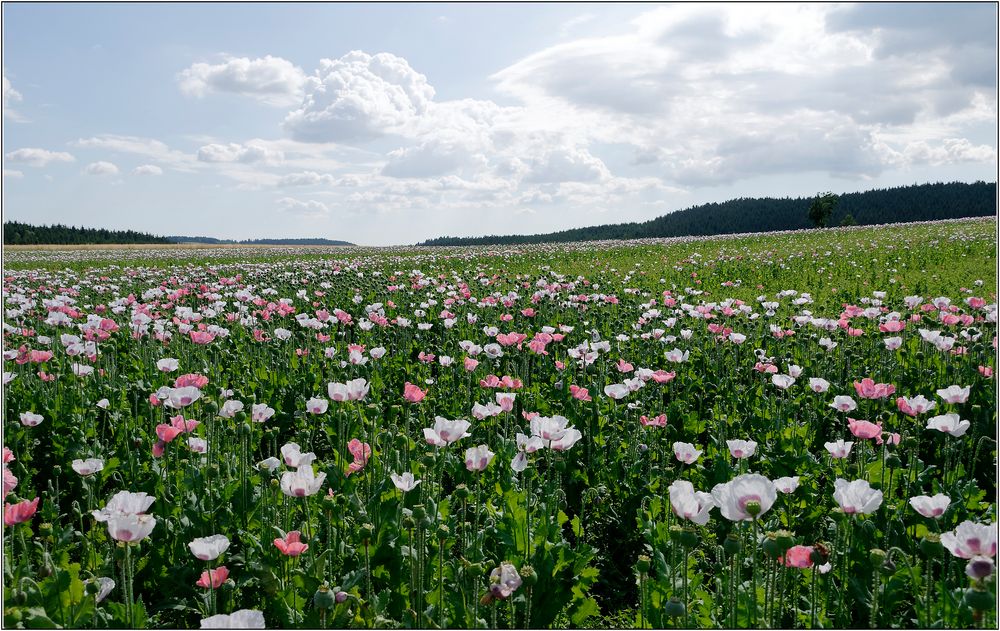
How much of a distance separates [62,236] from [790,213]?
125 metres

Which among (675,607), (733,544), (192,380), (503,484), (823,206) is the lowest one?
(503,484)

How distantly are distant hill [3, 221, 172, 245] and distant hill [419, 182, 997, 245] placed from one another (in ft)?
163

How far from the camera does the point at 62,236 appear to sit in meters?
91.2

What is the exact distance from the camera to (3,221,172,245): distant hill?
279 ft

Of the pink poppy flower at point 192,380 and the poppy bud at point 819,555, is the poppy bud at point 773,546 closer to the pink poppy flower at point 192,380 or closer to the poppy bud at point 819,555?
the poppy bud at point 819,555

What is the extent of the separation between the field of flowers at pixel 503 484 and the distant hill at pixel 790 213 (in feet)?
312

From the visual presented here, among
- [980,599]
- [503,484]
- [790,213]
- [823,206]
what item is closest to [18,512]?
[503,484]

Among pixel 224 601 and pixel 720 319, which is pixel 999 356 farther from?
pixel 224 601

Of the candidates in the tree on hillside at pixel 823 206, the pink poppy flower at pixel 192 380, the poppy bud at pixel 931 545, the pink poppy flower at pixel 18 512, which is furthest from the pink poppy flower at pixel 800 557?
the tree on hillside at pixel 823 206

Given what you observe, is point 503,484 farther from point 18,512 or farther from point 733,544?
point 18,512

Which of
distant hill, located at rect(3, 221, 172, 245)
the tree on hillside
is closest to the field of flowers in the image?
the tree on hillside

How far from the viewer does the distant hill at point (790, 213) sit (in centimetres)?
10919

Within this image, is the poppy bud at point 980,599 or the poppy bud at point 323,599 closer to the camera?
the poppy bud at point 980,599

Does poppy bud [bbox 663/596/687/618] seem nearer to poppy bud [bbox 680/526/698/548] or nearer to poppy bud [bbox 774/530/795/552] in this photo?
poppy bud [bbox 680/526/698/548]
